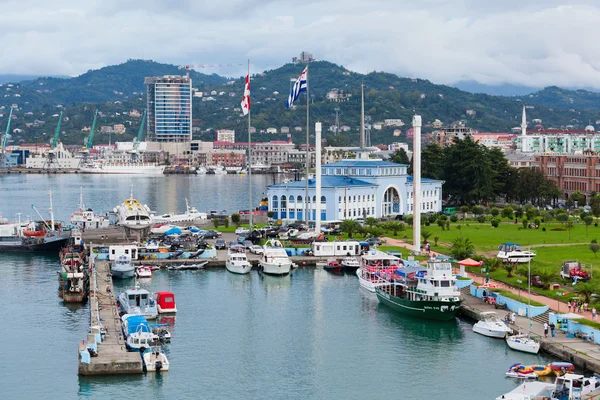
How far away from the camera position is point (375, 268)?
43.9m

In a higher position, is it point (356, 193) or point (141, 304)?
point (356, 193)

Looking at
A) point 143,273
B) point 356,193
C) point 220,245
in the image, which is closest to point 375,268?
point 143,273

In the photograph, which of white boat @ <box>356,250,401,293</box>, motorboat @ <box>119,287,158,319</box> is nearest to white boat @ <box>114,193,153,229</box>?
white boat @ <box>356,250,401,293</box>

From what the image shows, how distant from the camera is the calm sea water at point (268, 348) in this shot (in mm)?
28469

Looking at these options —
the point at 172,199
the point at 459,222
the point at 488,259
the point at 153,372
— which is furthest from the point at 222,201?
the point at 153,372

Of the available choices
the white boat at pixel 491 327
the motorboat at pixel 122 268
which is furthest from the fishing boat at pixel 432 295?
the motorboat at pixel 122 268

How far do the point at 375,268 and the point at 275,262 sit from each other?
5.94m

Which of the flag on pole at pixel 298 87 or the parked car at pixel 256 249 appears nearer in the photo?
the parked car at pixel 256 249

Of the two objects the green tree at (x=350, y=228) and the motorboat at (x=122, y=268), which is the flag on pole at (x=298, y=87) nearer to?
the green tree at (x=350, y=228)

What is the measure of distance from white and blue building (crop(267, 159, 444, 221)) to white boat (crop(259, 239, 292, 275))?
1741cm

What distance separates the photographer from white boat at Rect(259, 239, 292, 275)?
47688 millimetres

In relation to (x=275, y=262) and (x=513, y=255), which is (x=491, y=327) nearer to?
(x=513, y=255)

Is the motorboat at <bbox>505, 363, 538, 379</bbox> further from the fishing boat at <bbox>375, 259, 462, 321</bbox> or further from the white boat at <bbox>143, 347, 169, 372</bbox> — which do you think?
the white boat at <bbox>143, 347, 169, 372</bbox>

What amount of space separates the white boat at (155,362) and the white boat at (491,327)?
11210 mm
